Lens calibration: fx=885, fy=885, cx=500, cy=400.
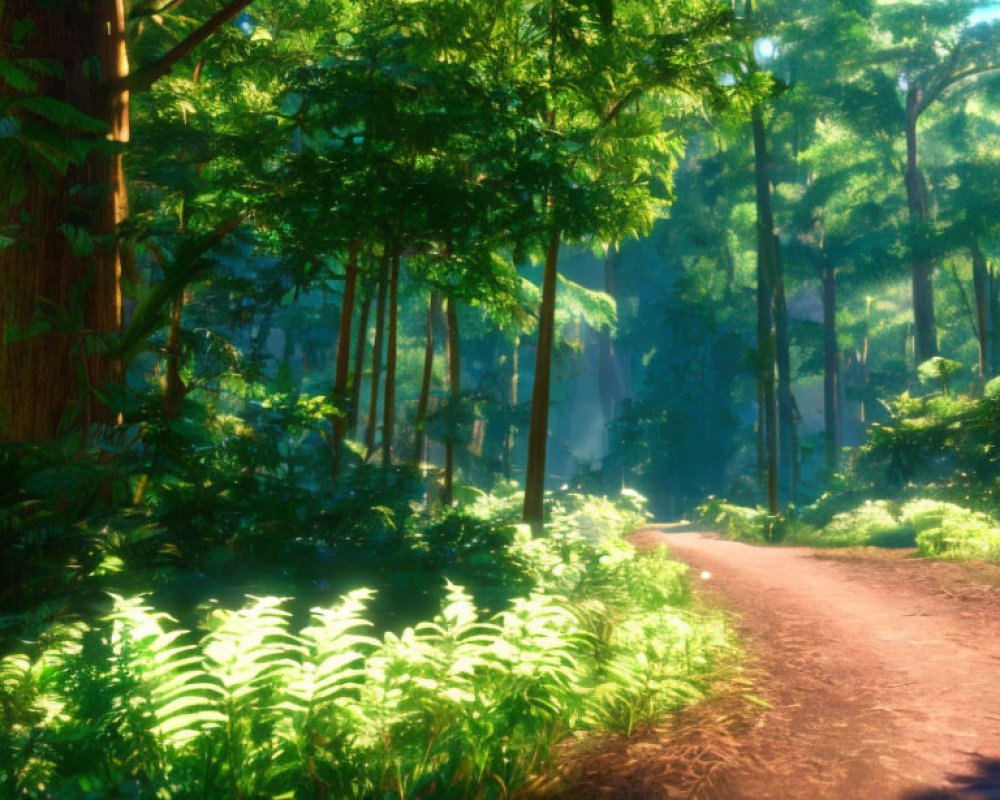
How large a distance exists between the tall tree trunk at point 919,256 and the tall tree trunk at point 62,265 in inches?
1120

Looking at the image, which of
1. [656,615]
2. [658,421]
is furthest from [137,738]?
[658,421]

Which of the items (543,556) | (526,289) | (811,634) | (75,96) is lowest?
(811,634)

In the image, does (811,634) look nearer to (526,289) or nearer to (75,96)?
(75,96)

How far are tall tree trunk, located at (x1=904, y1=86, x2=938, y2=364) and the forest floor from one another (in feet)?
76.7

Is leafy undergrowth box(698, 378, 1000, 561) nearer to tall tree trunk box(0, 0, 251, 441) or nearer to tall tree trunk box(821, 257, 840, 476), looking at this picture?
tall tree trunk box(821, 257, 840, 476)

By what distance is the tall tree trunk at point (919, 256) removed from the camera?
2947 centimetres

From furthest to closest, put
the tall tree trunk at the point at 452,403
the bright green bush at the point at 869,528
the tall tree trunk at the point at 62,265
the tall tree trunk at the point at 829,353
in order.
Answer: the tall tree trunk at the point at 829,353 < the bright green bush at the point at 869,528 < the tall tree trunk at the point at 452,403 < the tall tree trunk at the point at 62,265

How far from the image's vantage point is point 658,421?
3906 cm

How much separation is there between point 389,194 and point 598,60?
2.78 metres

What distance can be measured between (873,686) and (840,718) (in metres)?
0.78

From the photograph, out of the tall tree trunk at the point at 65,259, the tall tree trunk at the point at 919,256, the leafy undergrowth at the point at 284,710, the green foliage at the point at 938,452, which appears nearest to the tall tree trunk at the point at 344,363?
the tall tree trunk at the point at 65,259

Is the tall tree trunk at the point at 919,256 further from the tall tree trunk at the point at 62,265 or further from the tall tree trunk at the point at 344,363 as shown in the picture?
the tall tree trunk at the point at 62,265

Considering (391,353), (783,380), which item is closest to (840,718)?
(391,353)

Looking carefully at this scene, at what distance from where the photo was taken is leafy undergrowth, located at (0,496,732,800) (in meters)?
3.44
